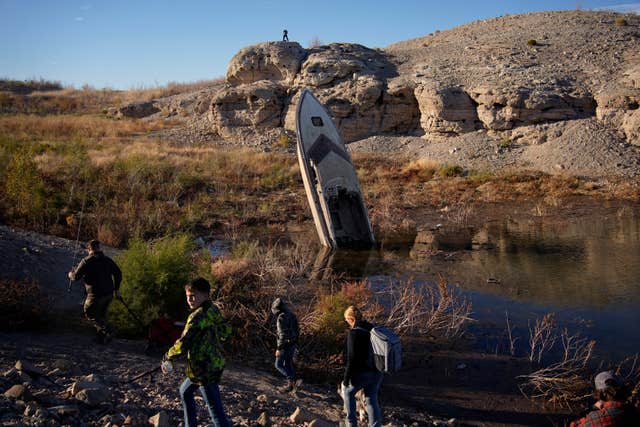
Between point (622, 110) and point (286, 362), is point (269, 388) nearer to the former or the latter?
point (286, 362)

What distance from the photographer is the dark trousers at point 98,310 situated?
6.05 meters

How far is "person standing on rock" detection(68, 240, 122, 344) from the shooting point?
5988mm

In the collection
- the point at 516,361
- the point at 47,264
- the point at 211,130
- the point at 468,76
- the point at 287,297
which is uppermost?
the point at 468,76

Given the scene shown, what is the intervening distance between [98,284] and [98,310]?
1.15 feet

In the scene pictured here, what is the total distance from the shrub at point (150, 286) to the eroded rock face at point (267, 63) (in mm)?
25172

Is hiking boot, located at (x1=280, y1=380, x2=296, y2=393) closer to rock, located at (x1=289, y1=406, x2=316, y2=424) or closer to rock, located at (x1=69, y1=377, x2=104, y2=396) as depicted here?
rock, located at (x1=289, y1=406, x2=316, y2=424)

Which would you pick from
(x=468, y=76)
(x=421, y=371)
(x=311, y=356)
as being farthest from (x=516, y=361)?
(x=468, y=76)

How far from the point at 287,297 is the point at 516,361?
3601 mm

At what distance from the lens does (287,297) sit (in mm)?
8203

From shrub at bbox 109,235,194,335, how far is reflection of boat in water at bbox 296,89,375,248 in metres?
6.75

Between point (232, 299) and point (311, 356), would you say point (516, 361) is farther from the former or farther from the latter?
point (232, 299)

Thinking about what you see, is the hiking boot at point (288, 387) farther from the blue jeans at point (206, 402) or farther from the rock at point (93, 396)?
the rock at point (93, 396)

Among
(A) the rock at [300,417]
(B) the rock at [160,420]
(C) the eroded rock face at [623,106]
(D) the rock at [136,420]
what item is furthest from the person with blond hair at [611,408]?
(C) the eroded rock face at [623,106]

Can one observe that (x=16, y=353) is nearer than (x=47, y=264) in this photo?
Yes
